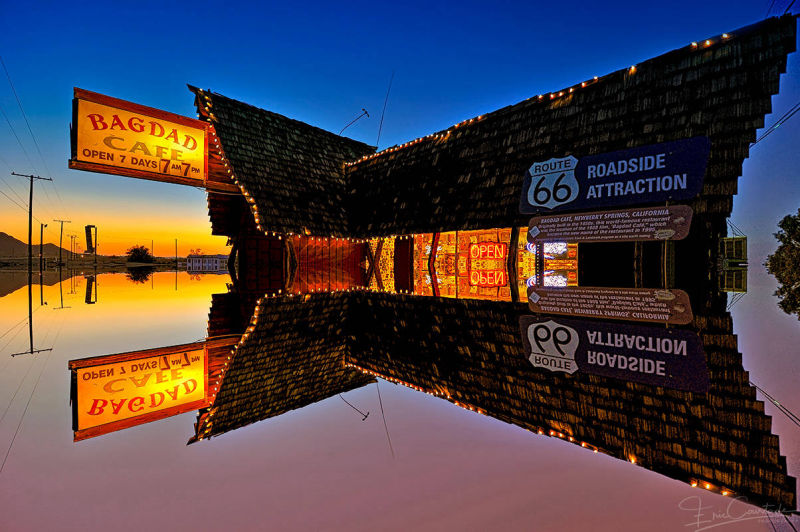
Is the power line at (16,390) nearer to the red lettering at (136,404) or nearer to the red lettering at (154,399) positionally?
the red lettering at (136,404)

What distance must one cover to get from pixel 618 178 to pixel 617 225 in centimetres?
85

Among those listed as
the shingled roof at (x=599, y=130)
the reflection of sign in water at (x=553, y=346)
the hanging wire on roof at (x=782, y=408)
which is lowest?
the hanging wire on roof at (x=782, y=408)

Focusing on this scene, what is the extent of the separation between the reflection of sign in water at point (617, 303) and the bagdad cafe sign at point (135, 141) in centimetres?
1063

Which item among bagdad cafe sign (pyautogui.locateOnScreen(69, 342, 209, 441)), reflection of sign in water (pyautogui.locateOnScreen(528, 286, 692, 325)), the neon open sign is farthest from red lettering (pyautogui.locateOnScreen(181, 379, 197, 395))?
the neon open sign

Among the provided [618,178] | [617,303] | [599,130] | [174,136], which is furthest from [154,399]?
[174,136]

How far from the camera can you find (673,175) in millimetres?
5750

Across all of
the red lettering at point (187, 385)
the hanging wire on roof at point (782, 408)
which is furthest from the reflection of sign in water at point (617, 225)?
the red lettering at point (187, 385)

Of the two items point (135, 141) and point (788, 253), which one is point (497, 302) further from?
point (788, 253)

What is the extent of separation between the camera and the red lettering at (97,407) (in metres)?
2.97

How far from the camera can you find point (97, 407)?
10.0 feet

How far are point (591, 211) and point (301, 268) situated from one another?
10175mm

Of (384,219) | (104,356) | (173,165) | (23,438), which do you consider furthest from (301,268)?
(23,438)

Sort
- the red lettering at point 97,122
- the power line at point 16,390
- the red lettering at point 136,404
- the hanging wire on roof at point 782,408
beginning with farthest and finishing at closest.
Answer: the red lettering at point 97,122, the red lettering at point 136,404, the power line at point 16,390, the hanging wire on roof at point 782,408

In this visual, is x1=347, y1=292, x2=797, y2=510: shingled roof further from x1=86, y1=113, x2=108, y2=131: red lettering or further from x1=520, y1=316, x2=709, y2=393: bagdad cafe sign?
x1=86, y1=113, x2=108, y2=131: red lettering
